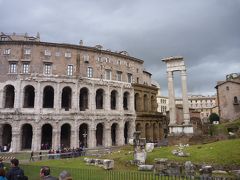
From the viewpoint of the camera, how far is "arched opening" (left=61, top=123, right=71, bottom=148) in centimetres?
4007

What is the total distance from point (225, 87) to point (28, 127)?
113 ft

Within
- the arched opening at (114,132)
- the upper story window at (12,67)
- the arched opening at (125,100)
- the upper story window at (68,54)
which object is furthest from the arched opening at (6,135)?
the arched opening at (125,100)

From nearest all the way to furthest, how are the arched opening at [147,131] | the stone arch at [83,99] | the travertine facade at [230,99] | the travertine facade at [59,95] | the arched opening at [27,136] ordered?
the travertine facade at [59,95], the arched opening at [27,136], the stone arch at [83,99], the travertine facade at [230,99], the arched opening at [147,131]

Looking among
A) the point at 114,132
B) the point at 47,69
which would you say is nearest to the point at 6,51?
the point at 47,69

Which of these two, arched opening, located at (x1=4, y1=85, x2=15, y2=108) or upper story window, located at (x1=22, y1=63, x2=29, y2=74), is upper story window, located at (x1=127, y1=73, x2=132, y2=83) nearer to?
upper story window, located at (x1=22, y1=63, x2=29, y2=74)

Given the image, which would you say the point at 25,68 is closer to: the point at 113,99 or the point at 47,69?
the point at 47,69

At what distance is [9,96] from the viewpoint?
128 ft

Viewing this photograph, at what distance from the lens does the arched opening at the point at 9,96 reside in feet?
125

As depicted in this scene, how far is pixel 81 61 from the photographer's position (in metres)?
40.9

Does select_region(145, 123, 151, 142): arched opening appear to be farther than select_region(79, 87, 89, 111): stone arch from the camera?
Yes

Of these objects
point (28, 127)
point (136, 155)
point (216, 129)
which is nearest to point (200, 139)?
point (216, 129)

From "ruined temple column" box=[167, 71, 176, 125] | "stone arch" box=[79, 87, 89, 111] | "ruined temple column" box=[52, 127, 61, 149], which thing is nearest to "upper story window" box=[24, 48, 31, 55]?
"stone arch" box=[79, 87, 89, 111]

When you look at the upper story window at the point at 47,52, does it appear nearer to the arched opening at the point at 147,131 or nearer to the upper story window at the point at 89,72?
the upper story window at the point at 89,72

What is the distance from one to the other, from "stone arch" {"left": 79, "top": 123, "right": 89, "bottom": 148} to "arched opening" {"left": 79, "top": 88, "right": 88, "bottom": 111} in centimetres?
267
